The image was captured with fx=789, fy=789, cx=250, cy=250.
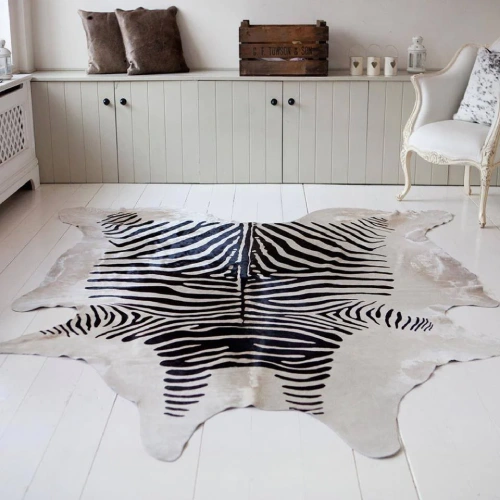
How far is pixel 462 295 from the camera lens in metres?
3.15

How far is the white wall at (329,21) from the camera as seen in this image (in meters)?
5.07

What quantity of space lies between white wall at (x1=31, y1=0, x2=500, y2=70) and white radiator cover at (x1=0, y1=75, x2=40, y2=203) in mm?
623

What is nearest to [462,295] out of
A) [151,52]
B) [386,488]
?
[386,488]

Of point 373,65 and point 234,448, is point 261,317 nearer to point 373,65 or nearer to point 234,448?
point 234,448

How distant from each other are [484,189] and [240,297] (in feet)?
5.42

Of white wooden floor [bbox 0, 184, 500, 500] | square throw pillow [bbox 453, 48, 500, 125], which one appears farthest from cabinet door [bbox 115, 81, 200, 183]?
white wooden floor [bbox 0, 184, 500, 500]

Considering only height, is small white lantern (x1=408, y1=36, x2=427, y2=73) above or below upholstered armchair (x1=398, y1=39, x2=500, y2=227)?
above

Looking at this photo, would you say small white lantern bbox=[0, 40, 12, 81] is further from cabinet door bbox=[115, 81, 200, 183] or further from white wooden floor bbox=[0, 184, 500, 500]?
white wooden floor bbox=[0, 184, 500, 500]

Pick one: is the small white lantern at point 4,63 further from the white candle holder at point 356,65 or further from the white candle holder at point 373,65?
the white candle holder at point 373,65

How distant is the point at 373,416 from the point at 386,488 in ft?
1.09

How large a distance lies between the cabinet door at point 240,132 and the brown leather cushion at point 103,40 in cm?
62

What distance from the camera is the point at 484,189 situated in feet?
13.4

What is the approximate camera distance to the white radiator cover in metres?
4.35

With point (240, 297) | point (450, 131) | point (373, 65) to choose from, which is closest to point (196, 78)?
point (373, 65)
